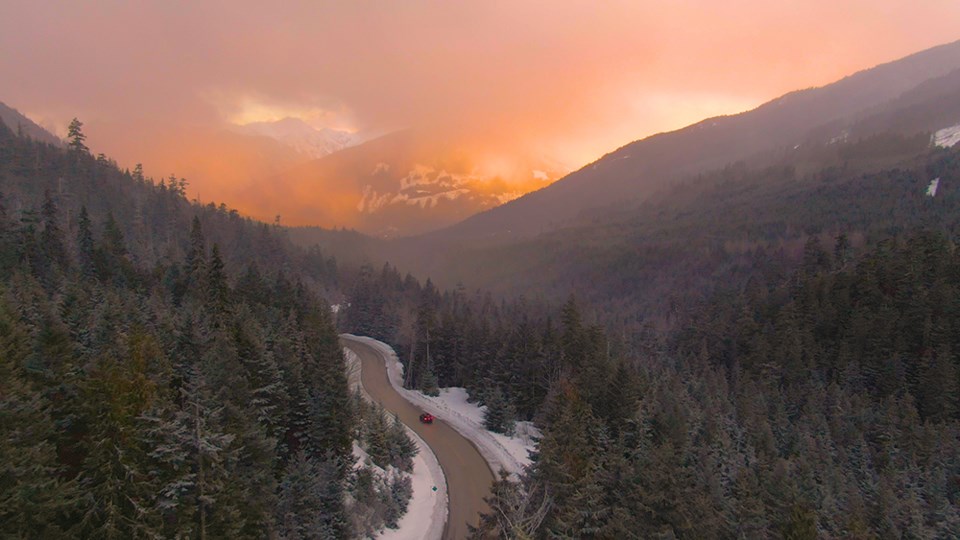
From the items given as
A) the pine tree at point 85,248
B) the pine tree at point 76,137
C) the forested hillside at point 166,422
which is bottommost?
the forested hillside at point 166,422

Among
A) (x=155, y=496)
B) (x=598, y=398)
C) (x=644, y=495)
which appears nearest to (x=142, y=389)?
(x=155, y=496)

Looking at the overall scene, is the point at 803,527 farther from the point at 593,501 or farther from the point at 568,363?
the point at 568,363

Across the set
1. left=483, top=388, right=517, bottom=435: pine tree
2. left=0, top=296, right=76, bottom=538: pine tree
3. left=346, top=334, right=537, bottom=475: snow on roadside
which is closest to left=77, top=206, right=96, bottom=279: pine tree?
left=346, top=334, right=537, bottom=475: snow on roadside

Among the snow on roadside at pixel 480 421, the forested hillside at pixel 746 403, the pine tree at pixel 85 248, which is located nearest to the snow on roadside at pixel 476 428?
the snow on roadside at pixel 480 421

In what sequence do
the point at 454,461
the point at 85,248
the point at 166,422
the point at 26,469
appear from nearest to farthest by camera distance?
1. the point at 26,469
2. the point at 166,422
3. the point at 454,461
4. the point at 85,248

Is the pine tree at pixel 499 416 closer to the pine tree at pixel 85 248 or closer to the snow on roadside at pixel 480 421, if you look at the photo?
the snow on roadside at pixel 480 421

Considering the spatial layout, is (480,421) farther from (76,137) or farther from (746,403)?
(76,137)

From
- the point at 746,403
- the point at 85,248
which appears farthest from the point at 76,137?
the point at 746,403
